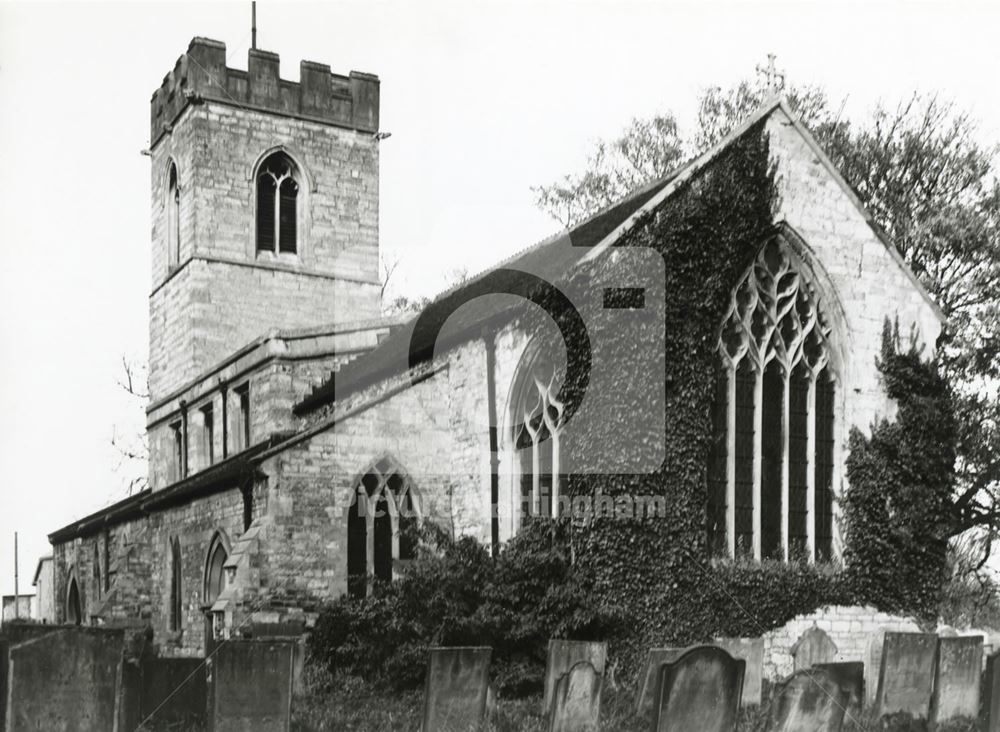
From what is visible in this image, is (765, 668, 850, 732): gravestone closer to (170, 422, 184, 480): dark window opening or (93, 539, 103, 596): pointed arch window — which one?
(93, 539, 103, 596): pointed arch window

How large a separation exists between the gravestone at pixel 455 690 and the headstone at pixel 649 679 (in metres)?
1.93

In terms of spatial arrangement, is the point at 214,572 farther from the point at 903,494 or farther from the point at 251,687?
the point at 251,687

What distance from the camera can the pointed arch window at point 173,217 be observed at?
35.0 m

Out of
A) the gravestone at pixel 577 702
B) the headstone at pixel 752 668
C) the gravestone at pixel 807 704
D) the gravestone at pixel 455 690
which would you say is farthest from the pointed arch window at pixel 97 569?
the gravestone at pixel 807 704

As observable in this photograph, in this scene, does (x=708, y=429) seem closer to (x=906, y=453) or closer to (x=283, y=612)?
(x=906, y=453)

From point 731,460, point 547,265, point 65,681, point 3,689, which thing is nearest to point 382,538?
point 547,265

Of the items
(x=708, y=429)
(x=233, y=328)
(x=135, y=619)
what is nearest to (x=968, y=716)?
(x=708, y=429)

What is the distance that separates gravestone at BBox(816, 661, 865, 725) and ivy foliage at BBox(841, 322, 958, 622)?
7792 mm

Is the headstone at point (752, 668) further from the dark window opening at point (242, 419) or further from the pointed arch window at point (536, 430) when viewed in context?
the dark window opening at point (242, 419)

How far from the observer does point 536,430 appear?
19297 millimetres

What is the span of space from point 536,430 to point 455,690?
752 cm

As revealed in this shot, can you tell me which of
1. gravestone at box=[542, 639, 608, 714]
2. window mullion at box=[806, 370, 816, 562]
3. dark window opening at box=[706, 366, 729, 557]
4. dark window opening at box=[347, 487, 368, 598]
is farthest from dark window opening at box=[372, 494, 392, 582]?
gravestone at box=[542, 639, 608, 714]

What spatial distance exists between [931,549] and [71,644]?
565 inches

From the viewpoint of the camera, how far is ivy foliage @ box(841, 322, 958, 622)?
66.0ft
